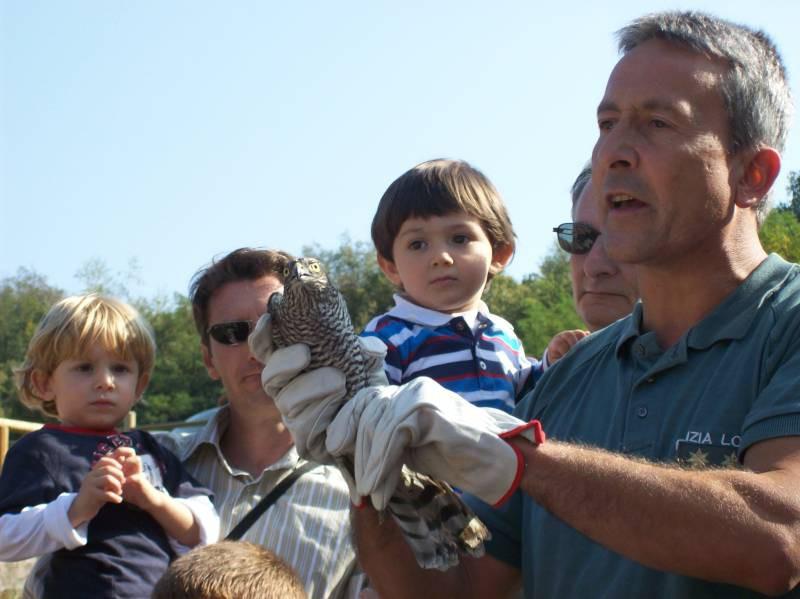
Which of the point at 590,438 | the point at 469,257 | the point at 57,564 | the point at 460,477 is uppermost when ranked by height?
the point at 469,257

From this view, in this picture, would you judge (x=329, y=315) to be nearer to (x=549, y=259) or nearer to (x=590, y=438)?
(x=590, y=438)

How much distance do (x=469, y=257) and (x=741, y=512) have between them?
7.04ft

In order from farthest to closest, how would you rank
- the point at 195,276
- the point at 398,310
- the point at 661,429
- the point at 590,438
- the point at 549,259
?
the point at 549,259 → the point at 195,276 → the point at 398,310 → the point at 590,438 → the point at 661,429

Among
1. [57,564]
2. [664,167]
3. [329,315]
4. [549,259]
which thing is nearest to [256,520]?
[57,564]

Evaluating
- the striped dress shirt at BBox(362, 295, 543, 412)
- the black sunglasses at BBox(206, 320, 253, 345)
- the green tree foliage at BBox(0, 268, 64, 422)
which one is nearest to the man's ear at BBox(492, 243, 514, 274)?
the striped dress shirt at BBox(362, 295, 543, 412)

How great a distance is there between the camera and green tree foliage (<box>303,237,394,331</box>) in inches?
1613

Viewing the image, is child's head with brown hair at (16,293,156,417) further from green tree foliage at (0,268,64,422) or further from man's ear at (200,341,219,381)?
green tree foliage at (0,268,64,422)

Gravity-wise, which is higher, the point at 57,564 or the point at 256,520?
the point at 256,520

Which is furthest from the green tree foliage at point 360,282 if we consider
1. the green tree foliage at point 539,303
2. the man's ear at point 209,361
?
the man's ear at point 209,361

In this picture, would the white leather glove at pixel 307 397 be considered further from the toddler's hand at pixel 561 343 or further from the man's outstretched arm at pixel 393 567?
the toddler's hand at pixel 561 343

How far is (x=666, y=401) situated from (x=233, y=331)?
2096mm

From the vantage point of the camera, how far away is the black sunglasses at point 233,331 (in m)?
4.32

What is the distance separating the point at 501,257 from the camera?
460 centimetres

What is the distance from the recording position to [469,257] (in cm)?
423
